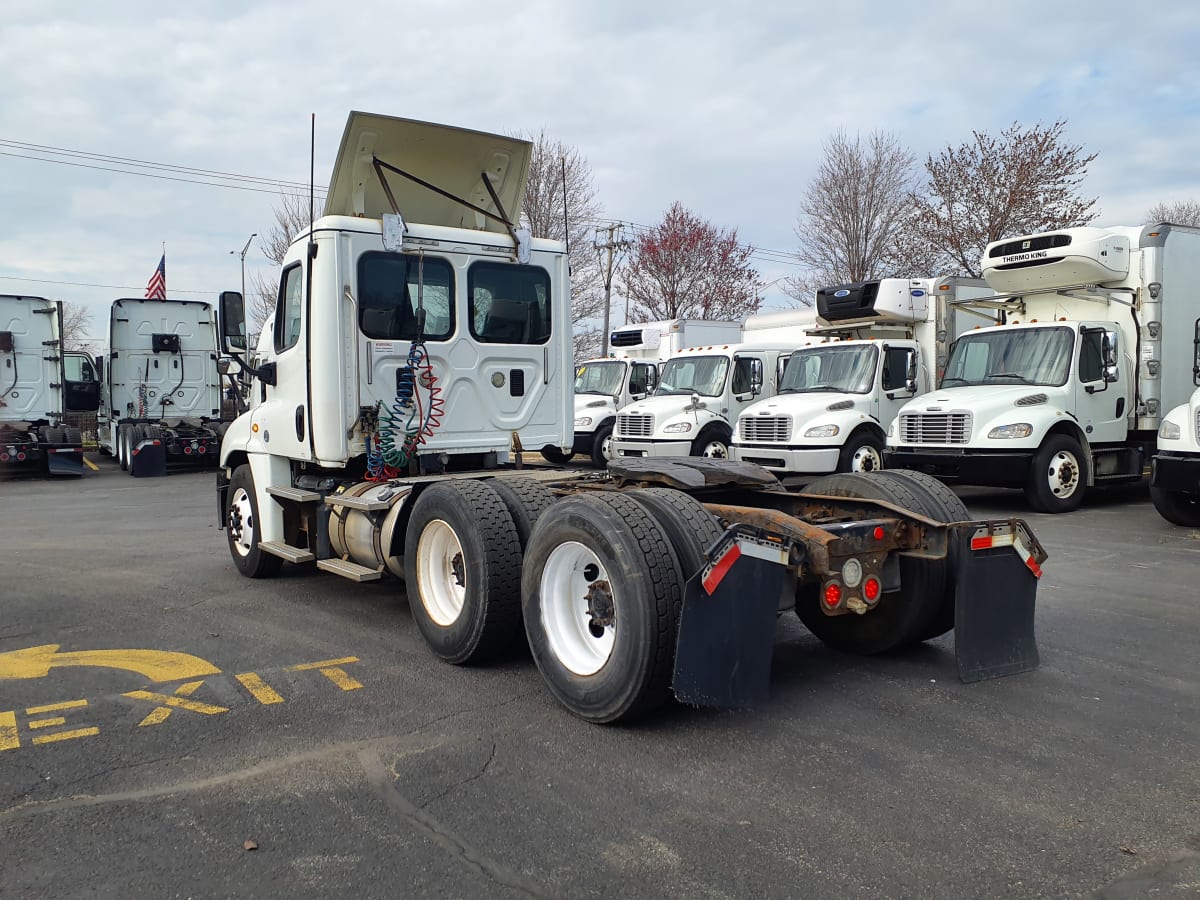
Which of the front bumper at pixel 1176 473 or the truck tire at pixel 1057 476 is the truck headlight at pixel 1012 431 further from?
the front bumper at pixel 1176 473

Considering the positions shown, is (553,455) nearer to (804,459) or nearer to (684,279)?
(804,459)

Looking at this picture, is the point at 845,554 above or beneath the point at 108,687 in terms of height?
above

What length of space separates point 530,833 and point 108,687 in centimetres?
291

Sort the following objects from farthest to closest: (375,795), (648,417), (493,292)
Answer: (648,417), (493,292), (375,795)

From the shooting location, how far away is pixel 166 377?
2094 cm

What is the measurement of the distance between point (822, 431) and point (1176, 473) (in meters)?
4.81

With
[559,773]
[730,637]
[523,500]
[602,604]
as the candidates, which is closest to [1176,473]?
[523,500]

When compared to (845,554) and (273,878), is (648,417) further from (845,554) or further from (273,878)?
(273,878)

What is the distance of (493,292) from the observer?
23.7ft

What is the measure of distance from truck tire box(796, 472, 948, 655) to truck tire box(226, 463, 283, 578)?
450cm

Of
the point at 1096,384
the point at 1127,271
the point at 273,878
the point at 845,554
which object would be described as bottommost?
the point at 273,878

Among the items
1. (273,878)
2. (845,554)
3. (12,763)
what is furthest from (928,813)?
(12,763)

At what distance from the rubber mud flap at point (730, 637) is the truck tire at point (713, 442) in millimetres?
12071

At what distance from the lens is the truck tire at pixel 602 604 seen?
4109mm
